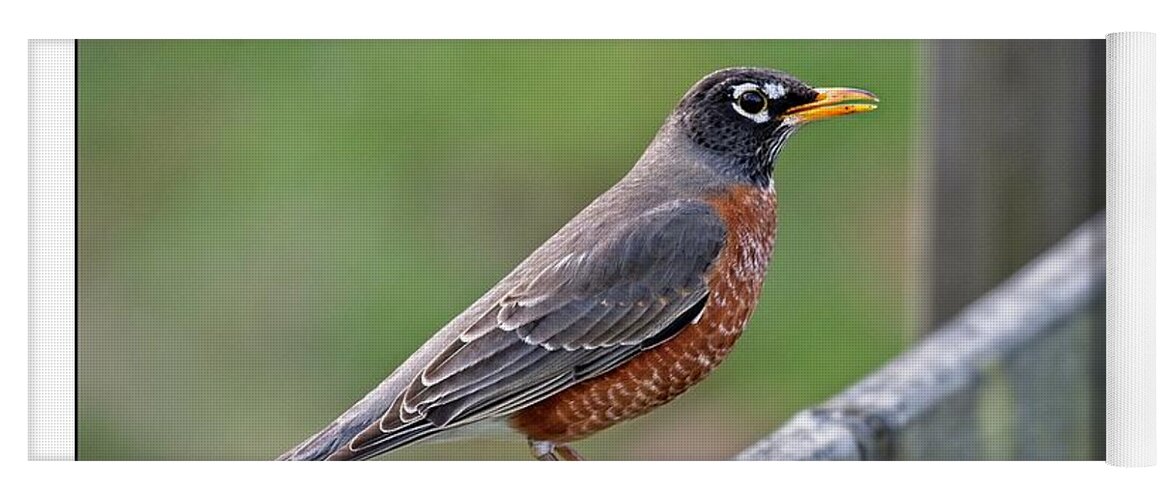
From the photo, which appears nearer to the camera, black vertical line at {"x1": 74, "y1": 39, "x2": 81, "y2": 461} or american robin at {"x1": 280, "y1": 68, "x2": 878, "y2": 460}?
american robin at {"x1": 280, "y1": 68, "x2": 878, "y2": 460}

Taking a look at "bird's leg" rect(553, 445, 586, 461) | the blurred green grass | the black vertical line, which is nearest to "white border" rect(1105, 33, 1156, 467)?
the blurred green grass

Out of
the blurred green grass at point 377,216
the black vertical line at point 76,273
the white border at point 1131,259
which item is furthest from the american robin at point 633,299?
the white border at point 1131,259

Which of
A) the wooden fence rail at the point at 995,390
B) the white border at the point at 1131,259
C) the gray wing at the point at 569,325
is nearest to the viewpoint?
the gray wing at the point at 569,325

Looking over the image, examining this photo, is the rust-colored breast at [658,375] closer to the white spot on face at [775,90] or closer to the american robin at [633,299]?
the american robin at [633,299]

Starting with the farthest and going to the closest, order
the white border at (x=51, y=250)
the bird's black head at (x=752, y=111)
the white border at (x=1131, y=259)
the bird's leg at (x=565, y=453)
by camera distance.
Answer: the white border at (x=1131, y=259), the white border at (x=51, y=250), the bird's leg at (x=565, y=453), the bird's black head at (x=752, y=111)

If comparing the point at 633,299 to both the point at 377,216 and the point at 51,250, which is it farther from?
the point at 377,216

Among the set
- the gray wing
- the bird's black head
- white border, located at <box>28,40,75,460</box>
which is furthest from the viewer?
white border, located at <box>28,40,75,460</box>

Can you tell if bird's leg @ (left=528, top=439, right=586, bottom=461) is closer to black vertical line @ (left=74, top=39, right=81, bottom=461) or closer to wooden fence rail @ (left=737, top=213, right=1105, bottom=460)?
wooden fence rail @ (left=737, top=213, right=1105, bottom=460)

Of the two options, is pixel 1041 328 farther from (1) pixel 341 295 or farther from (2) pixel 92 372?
(2) pixel 92 372
